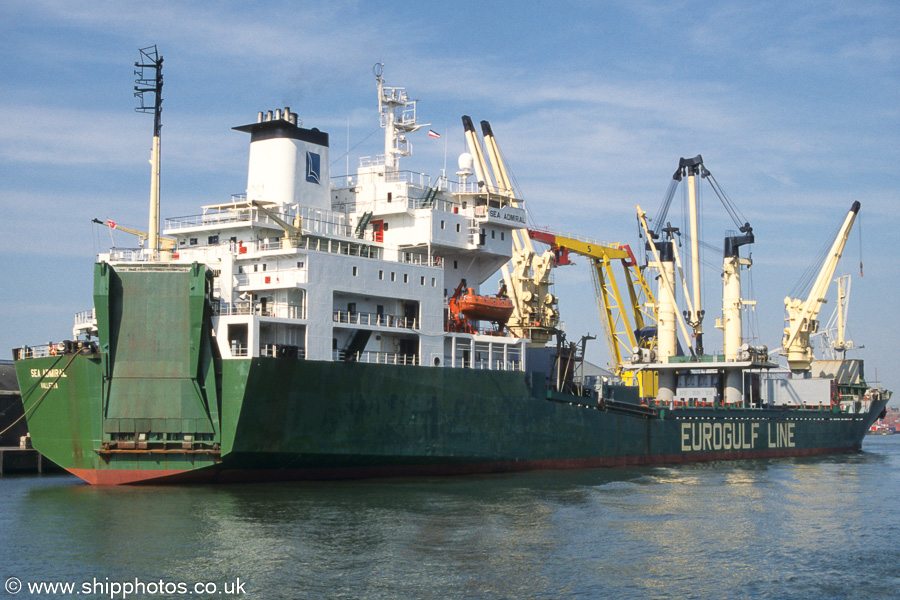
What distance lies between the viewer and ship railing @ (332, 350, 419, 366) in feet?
99.6

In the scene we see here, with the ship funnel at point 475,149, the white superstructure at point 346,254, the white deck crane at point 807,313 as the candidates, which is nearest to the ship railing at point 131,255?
the white superstructure at point 346,254

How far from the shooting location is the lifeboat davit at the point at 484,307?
113 ft

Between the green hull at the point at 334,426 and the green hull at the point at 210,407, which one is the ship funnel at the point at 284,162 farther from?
the green hull at the point at 334,426

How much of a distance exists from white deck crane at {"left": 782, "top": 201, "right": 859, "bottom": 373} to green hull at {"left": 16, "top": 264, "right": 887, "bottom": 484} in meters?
25.7

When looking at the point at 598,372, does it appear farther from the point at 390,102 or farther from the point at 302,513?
the point at 302,513

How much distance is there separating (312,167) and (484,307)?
7.58 m

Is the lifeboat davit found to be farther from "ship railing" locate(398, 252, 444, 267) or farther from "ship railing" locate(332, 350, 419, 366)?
"ship railing" locate(332, 350, 419, 366)

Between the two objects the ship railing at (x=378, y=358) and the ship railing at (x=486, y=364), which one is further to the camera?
the ship railing at (x=486, y=364)

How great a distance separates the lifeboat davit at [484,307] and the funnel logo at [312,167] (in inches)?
255

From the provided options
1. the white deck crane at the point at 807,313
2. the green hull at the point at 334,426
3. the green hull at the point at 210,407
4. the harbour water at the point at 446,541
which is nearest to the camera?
the harbour water at the point at 446,541

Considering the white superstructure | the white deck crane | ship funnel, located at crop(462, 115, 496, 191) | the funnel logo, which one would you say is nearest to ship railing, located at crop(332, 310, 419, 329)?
the white superstructure

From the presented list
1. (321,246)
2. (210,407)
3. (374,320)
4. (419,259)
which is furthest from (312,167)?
(210,407)

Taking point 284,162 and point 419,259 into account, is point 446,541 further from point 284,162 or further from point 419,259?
point 284,162

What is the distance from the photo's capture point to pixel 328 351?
29.5 m
